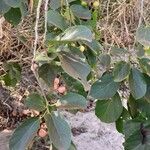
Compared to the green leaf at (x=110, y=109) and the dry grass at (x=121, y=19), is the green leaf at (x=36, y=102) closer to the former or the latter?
the green leaf at (x=110, y=109)

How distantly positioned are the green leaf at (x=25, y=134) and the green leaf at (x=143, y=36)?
0.27 metres

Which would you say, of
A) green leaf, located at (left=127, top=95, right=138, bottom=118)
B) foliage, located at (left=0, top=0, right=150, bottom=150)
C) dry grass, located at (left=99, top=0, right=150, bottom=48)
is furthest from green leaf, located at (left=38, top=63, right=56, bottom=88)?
dry grass, located at (left=99, top=0, right=150, bottom=48)

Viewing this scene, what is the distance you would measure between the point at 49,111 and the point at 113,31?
278cm

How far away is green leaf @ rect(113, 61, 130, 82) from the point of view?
3.18 ft

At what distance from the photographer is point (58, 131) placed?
810mm

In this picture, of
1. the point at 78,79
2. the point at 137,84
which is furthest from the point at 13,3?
the point at 137,84

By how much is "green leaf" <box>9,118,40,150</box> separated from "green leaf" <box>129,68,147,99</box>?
9.3 inches

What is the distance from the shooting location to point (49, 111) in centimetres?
85

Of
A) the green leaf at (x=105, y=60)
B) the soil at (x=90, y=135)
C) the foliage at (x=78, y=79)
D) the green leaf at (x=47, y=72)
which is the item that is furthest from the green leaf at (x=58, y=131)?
the soil at (x=90, y=135)

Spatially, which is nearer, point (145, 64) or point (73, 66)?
point (73, 66)

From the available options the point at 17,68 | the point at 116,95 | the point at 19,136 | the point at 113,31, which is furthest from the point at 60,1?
the point at 113,31

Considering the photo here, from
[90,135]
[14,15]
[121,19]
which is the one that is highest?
[14,15]

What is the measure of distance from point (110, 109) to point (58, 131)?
0.29 meters

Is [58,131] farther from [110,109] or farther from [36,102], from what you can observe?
[110,109]
